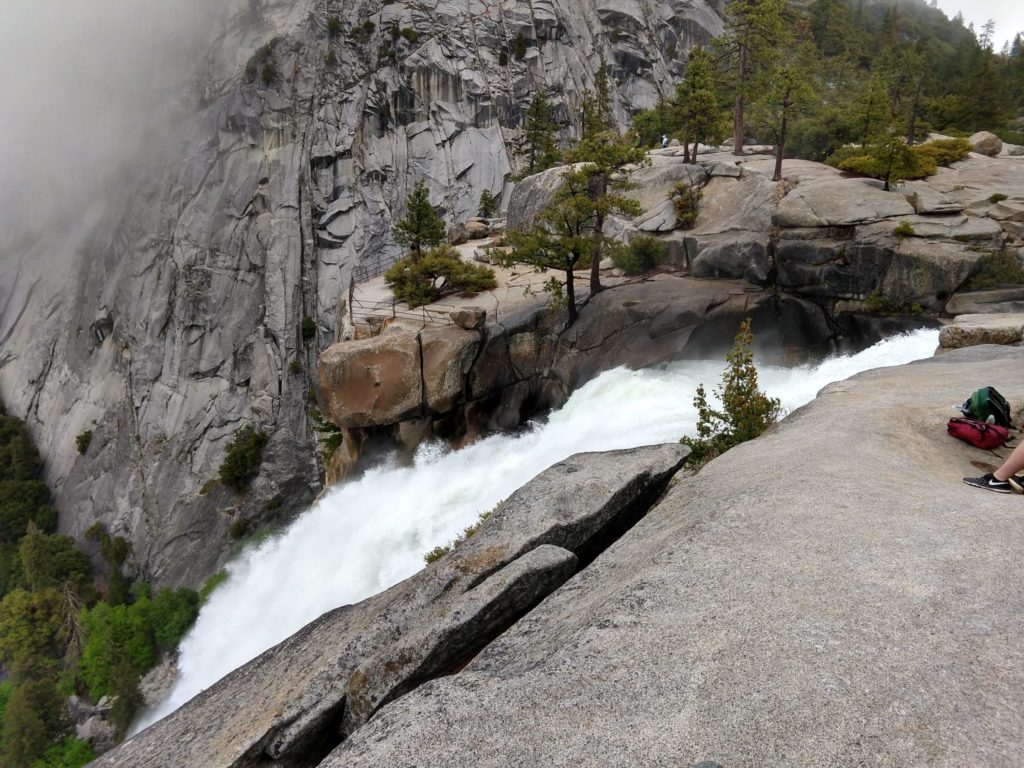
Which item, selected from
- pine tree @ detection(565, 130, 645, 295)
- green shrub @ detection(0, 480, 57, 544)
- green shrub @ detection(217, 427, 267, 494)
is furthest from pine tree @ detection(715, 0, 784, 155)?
green shrub @ detection(0, 480, 57, 544)

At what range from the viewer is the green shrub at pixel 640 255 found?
27609 mm

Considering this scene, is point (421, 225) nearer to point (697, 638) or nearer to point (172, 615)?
point (697, 638)

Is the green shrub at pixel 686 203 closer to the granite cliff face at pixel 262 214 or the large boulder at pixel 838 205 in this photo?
the large boulder at pixel 838 205

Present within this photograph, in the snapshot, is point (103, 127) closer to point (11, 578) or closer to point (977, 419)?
point (11, 578)

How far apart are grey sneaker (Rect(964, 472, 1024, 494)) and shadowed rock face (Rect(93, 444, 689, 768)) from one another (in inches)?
161

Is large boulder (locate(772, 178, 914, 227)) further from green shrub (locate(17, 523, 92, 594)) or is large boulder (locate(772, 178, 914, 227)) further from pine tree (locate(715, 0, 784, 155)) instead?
green shrub (locate(17, 523, 92, 594))

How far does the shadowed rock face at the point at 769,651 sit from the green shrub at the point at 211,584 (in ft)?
116

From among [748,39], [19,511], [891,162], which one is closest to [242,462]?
[19,511]

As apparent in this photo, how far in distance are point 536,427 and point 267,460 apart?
2957 centimetres

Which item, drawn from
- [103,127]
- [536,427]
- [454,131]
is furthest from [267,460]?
[103,127]

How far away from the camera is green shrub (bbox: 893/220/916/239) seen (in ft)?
69.5

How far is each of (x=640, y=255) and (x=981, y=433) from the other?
817 inches

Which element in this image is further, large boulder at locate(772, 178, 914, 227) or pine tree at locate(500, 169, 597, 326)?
large boulder at locate(772, 178, 914, 227)

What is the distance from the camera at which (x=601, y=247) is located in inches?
938
